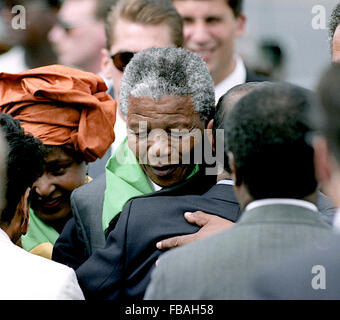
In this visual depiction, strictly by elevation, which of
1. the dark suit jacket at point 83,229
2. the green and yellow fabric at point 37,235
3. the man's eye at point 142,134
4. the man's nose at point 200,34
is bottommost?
the green and yellow fabric at point 37,235

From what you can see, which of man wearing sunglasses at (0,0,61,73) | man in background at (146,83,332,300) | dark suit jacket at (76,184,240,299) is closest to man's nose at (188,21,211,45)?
man wearing sunglasses at (0,0,61,73)

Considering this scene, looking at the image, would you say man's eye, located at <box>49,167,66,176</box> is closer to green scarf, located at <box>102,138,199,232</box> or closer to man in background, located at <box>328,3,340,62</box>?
green scarf, located at <box>102,138,199,232</box>

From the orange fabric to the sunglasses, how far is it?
2.33 ft

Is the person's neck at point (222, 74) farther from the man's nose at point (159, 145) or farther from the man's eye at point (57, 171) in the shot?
the man's nose at point (159, 145)

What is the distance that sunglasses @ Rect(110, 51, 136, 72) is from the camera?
4.75 metres

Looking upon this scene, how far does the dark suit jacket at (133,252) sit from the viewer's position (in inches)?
114

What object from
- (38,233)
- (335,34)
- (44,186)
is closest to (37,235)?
(38,233)

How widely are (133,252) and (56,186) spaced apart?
4.20 feet

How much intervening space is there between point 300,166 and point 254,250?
0.29 metres

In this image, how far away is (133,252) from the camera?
2898 mm

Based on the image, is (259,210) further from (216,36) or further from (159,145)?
(216,36)

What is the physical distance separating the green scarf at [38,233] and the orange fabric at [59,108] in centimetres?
43

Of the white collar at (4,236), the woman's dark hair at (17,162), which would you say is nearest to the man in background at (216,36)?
the woman's dark hair at (17,162)

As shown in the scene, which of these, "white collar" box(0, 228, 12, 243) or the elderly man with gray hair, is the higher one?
the elderly man with gray hair
